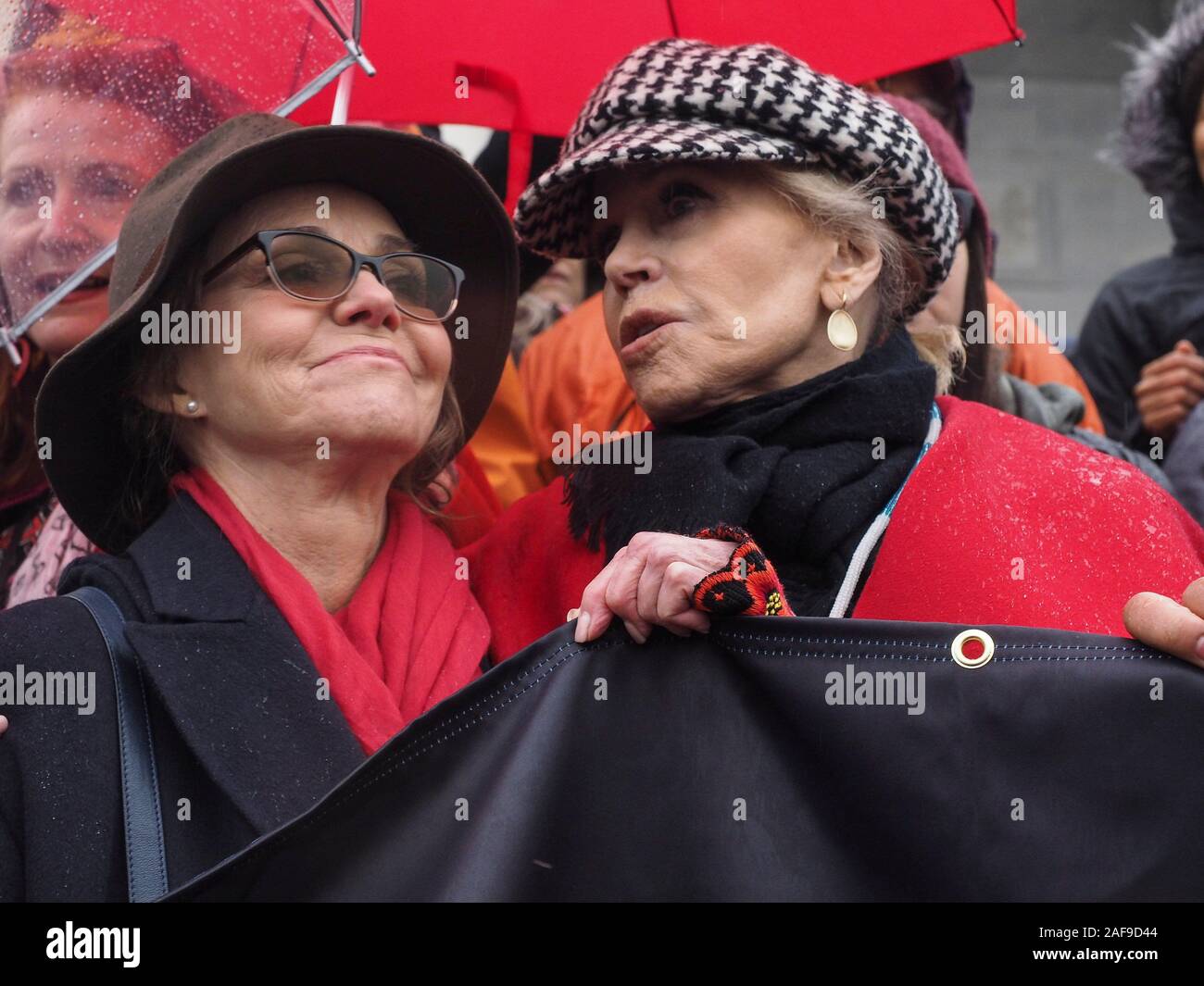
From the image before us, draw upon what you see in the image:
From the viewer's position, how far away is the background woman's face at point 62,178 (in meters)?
2.90

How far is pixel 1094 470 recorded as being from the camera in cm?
272

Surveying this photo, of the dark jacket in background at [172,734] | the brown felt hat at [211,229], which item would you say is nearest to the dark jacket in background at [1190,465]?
the brown felt hat at [211,229]

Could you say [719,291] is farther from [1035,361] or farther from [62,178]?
[1035,361]

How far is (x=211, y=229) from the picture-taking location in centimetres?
269

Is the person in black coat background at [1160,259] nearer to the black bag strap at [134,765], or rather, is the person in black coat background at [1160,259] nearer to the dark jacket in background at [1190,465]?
the dark jacket in background at [1190,465]

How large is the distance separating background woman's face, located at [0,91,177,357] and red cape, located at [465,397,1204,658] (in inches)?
38.7

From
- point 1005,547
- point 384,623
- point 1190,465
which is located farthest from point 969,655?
point 1190,465

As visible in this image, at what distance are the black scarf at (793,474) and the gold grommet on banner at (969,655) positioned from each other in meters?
0.74

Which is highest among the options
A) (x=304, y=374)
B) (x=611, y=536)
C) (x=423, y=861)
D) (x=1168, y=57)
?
(x=1168, y=57)

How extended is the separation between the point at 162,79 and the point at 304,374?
28.6 inches

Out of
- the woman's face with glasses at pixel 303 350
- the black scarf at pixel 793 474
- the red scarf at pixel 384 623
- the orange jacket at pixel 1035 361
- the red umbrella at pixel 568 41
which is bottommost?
the red scarf at pixel 384 623

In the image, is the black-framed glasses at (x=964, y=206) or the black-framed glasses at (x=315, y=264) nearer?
the black-framed glasses at (x=315, y=264)
